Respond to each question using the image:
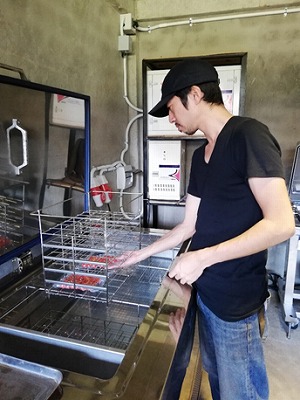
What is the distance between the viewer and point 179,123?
3.50ft

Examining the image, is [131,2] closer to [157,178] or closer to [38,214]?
[157,178]

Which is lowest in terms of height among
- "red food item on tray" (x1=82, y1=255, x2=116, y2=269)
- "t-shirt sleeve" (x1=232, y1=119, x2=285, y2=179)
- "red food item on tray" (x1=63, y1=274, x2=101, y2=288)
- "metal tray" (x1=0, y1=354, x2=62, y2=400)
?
"metal tray" (x1=0, y1=354, x2=62, y2=400)

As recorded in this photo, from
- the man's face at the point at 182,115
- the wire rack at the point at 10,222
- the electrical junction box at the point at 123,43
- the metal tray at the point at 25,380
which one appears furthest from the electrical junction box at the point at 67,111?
the electrical junction box at the point at 123,43

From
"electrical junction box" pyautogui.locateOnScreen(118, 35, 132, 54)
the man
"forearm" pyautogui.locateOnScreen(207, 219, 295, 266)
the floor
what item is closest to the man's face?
the man

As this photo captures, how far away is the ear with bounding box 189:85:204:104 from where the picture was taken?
0.96 metres

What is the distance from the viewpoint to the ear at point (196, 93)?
0.96 metres

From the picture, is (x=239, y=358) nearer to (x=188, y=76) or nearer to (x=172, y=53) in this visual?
(x=188, y=76)

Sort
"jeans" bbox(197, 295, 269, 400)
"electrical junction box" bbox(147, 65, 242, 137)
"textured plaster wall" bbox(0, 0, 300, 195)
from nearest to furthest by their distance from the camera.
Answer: "jeans" bbox(197, 295, 269, 400) → "textured plaster wall" bbox(0, 0, 300, 195) → "electrical junction box" bbox(147, 65, 242, 137)

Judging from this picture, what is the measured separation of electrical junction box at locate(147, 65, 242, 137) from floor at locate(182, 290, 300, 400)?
167 cm

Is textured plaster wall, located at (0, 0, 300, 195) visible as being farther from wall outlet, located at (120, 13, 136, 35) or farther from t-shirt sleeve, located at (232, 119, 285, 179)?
t-shirt sleeve, located at (232, 119, 285, 179)

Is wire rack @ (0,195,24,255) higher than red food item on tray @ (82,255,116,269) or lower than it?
higher

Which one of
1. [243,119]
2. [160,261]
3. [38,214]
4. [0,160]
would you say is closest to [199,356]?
[160,261]

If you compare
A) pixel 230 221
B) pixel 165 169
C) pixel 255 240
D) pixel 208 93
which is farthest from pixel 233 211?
pixel 165 169

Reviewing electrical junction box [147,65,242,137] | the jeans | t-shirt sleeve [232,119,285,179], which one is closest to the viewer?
t-shirt sleeve [232,119,285,179]
